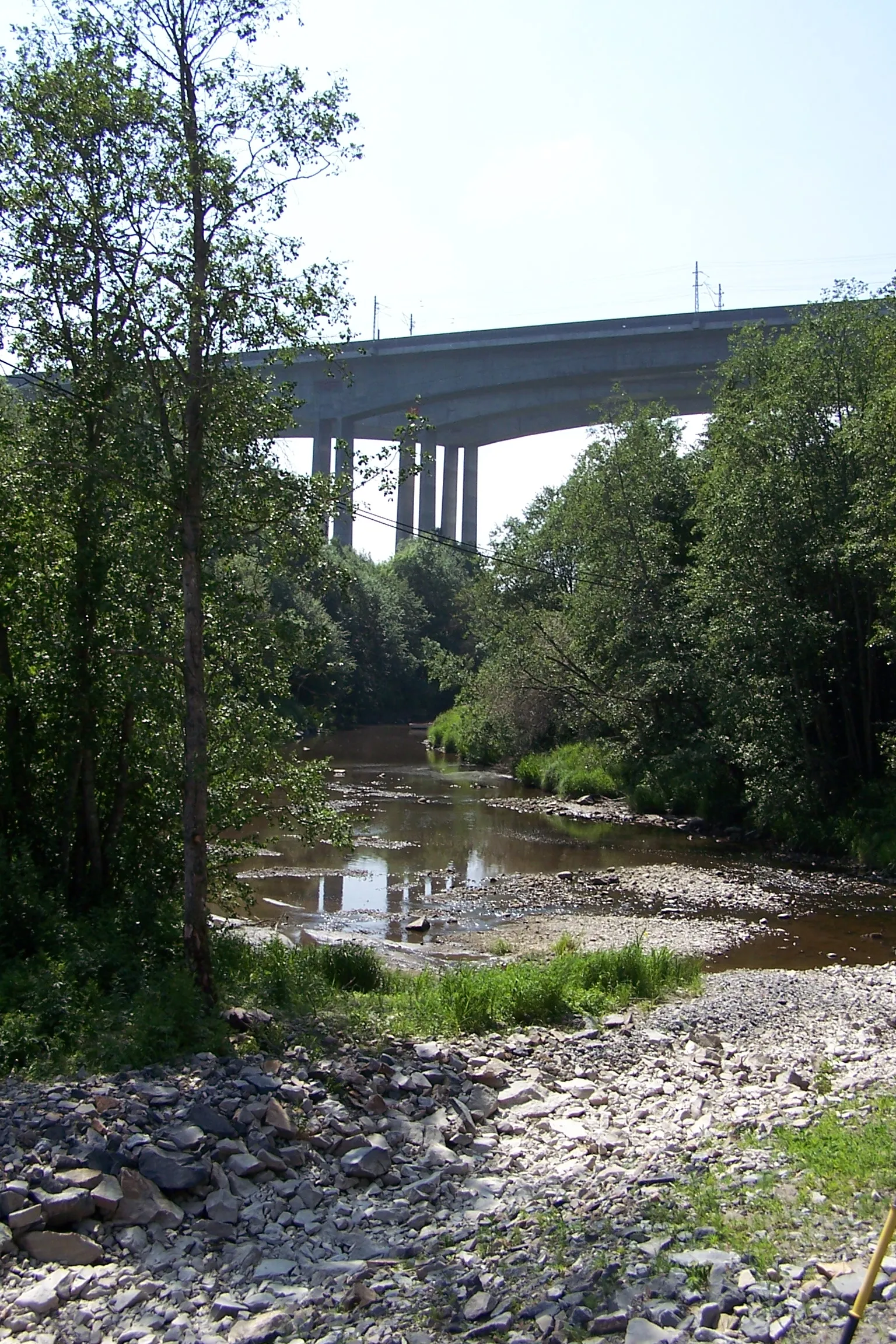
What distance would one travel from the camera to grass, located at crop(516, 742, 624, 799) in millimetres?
36562

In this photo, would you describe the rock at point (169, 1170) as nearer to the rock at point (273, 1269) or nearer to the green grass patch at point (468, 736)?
the rock at point (273, 1269)

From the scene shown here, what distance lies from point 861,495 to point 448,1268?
2082 centimetres

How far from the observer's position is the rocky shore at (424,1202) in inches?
222

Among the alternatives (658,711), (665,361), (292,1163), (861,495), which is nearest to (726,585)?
(861,495)

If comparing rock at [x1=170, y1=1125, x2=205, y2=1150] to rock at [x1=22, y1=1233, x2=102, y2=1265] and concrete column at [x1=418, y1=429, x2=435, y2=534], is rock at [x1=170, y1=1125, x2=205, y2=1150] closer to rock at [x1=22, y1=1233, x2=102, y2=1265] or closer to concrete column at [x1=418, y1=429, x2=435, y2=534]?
rock at [x1=22, y1=1233, x2=102, y2=1265]

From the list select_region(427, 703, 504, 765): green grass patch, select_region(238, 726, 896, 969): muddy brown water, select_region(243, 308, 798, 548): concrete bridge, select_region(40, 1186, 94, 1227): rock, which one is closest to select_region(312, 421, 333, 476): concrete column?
select_region(243, 308, 798, 548): concrete bridge

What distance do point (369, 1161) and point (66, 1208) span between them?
211cm

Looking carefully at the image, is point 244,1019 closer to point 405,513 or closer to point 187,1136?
point 187,1136

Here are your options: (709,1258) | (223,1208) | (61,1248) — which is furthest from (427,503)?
(709,1258)

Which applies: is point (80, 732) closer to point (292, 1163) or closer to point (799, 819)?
point (292, 1163)

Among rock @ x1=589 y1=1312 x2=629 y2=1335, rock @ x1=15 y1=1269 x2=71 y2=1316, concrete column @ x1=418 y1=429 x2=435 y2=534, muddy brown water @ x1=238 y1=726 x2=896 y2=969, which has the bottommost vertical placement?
muddy brown water @ x1=238 y1=726 x2=896 y2=969

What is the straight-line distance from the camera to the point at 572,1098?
30.5 feet

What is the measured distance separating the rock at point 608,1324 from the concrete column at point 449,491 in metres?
65.6

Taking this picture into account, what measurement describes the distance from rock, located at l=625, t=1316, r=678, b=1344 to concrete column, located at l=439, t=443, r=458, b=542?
65662 millimetres
